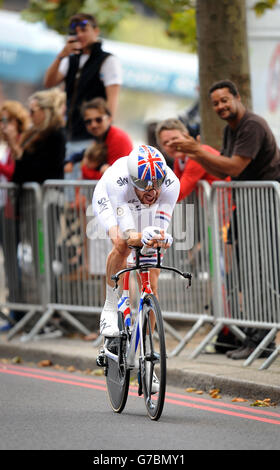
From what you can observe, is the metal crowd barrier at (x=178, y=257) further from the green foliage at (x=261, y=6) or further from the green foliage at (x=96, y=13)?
the green foliage at (x=96, y=13)

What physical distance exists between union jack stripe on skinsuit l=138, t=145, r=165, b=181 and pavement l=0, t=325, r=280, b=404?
6.50 feet

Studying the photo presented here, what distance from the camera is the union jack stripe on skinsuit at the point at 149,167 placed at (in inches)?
296

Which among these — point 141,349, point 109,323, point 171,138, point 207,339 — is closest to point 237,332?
point 207,339

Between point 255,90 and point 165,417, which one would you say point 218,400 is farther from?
point 255,90

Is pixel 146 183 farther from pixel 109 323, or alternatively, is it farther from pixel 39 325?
pixel 39 325

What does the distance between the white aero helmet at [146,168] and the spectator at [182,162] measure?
8.18 ft

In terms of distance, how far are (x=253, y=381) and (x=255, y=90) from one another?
576cm

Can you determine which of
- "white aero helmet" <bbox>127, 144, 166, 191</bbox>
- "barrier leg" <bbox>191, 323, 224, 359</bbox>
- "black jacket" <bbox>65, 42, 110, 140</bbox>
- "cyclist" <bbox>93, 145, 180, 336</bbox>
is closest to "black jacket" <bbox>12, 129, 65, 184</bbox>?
"black jacket" <bbox>65, 42, 110, 140</bbox>

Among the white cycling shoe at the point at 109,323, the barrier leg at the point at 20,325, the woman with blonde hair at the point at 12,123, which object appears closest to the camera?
the white cycling shoe at the point at 109,323

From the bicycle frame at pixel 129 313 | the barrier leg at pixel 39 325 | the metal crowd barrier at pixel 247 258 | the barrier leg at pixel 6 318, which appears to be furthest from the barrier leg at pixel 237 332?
the barrier leg at pixel 6 318

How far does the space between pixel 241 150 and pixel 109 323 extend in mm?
2292

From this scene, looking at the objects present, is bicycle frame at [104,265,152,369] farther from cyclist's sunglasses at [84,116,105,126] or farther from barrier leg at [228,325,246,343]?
cyclist's sunglasses at [84,116,105,126]

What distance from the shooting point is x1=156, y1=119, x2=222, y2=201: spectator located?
400 inches

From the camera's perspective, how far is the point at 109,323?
26.5 feet
